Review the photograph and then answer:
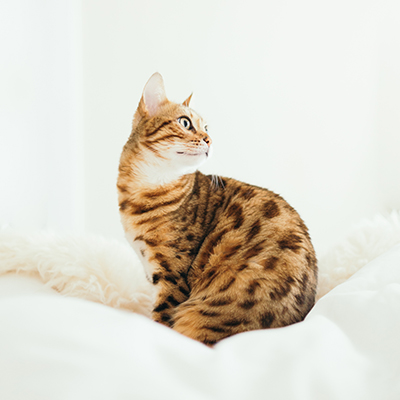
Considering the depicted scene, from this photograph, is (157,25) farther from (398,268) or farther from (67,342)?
(67,342)

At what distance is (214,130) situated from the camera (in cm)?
255

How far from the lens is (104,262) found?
1.12 m

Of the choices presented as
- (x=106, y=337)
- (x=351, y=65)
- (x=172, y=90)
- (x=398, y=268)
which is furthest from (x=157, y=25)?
(x=106, y=337)

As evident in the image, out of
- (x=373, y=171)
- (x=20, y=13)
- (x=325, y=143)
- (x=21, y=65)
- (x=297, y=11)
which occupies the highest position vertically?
(x=297, y=11)

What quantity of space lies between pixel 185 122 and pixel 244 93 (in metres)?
1.44

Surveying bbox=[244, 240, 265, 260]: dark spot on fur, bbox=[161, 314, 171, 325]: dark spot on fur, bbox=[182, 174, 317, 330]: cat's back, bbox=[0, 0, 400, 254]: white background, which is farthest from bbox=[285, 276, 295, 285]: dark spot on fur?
bbox=[0, 0, 400, 254]: white background

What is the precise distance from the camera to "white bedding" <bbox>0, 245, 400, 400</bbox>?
1.07ft

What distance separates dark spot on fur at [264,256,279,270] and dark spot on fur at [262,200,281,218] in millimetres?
172

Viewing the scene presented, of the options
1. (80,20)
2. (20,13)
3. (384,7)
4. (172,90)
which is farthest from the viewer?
(384,7)

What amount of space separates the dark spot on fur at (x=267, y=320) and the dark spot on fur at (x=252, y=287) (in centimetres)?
6

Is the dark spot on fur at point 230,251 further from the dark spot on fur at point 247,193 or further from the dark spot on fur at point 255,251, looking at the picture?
the dark spot on fur at point 247,193

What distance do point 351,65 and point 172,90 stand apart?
4.29ft

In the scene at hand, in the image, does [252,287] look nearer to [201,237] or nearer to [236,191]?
[201,237]

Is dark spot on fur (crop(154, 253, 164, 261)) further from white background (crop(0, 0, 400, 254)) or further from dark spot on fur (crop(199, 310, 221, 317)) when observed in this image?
white background (crop(0, 0, 400, 254))
